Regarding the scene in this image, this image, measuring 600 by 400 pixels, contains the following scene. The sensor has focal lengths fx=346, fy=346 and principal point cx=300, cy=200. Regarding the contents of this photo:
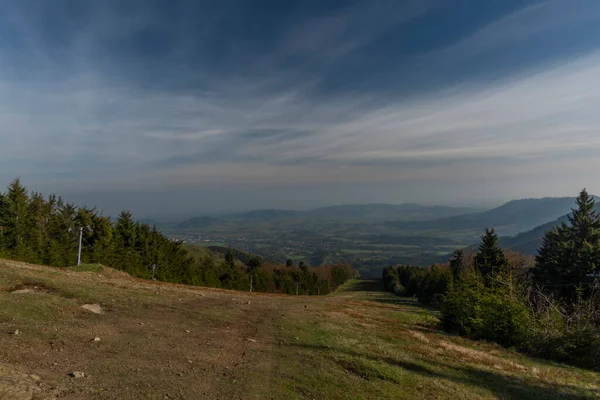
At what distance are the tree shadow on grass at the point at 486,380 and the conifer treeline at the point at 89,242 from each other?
179ft

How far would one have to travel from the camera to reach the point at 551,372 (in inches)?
681

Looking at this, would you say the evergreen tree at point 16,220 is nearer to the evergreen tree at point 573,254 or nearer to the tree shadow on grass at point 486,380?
the tree shadow on grass at point 486,380

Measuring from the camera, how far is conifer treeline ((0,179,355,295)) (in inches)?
2114

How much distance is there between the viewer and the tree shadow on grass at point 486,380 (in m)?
13.3

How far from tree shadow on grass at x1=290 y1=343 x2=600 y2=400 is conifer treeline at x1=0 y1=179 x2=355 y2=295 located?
54.5 metres

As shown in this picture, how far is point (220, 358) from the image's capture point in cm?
1206

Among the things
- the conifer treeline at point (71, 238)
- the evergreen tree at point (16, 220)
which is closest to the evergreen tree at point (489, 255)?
the conifer treeline at point (71, 238)

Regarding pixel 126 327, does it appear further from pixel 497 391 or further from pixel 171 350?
pixel 497 391

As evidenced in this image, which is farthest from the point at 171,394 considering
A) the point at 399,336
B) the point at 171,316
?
the point at 399,336

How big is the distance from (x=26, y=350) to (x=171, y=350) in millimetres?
4124

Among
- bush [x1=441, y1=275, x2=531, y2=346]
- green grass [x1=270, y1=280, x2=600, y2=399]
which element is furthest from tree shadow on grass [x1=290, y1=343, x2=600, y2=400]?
bush [x1=441, y1=275, x2=531, y2=346]

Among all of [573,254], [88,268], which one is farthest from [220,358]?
[573,254]

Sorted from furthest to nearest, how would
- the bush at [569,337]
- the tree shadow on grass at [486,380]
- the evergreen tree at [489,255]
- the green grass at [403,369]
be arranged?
the evergreen tree at [489,255]
the bush at [569,337]
the tree shadow on grass at [486,380]
the green grass at [403,369]

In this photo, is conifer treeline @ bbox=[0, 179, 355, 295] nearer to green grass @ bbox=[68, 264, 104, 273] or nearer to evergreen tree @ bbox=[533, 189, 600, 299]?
green grass @ bbox=[68, 264, 104, 273]
